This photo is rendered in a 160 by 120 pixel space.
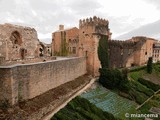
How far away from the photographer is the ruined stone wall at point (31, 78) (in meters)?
13.8

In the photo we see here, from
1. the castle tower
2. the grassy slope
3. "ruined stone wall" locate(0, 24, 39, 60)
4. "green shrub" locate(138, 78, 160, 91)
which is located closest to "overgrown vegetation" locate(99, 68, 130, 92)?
the castle tower

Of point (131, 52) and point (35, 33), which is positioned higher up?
point (35, 33)

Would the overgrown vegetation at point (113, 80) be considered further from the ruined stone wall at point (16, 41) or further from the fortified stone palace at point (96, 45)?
the ruined stone wall at point (16, 41)

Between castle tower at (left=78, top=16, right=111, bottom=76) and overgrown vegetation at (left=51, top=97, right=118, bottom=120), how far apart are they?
31.4 feet

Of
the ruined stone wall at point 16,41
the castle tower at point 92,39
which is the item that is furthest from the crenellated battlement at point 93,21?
the ruined stone wall at point 16,41

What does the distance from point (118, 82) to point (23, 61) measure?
12.3 m

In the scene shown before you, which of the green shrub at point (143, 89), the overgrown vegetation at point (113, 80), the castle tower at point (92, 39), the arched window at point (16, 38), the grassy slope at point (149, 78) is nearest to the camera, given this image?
the grassy slope at point (149, 78)

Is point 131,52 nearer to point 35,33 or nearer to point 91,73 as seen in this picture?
point 91,73

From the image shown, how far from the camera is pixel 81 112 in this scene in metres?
17.9

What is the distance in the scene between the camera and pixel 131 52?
1729 inches

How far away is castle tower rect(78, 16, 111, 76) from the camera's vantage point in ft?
94.8

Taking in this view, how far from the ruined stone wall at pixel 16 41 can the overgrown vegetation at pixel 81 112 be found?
11.2 m

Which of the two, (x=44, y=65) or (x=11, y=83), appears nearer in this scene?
(x=11, y=83)

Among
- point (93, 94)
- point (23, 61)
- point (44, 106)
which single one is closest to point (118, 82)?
point (93, 94)
